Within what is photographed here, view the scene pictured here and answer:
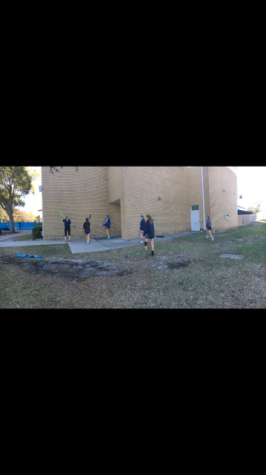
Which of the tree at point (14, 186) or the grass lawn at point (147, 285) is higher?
the tree at point (14, 186)

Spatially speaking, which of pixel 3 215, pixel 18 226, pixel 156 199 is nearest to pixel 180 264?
pixel 156 199

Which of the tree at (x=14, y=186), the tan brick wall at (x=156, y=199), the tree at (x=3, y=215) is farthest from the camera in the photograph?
the tree at (x=3, y=215)

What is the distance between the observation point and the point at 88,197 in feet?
44.3

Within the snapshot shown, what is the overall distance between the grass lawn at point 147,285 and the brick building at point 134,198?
598cm

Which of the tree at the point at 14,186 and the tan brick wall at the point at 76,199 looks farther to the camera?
the tree at the point at 14,186

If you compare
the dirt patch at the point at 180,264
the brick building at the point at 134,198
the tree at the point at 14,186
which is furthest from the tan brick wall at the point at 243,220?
the tree at the point at 14,186

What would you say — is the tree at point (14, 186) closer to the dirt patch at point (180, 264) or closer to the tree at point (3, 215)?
the tree at point (3, 215)

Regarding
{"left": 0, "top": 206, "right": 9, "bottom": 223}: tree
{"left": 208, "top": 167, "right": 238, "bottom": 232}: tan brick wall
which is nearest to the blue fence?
{"left": 0, "top": 206, "right": 9, "bottom": 223}: tree

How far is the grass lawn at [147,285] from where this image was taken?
12.4 ft
